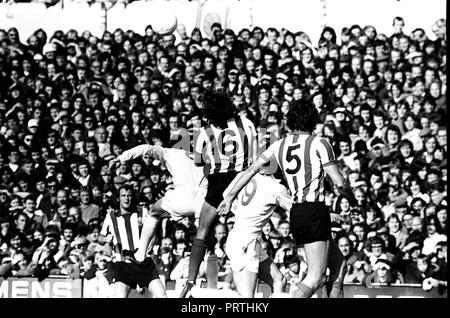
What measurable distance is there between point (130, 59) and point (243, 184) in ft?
19.0

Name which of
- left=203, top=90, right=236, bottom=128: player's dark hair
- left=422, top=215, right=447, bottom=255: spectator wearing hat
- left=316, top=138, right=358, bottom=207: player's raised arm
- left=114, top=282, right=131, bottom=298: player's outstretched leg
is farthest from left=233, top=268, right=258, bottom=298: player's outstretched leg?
left=422, top=215, right=447, bottom=255: spectator wearing hat

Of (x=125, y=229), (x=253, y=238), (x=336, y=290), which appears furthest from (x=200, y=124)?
(x=336, y=290)

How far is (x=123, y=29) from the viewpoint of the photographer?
1569 centimetres

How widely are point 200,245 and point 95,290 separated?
1566 mm

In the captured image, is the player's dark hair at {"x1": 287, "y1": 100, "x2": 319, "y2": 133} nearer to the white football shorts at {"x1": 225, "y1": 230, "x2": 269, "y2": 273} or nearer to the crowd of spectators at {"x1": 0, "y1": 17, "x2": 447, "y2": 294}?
the white football shorts at {"x1": 225, "y1": 230, "x2": 269, "y2": 273}

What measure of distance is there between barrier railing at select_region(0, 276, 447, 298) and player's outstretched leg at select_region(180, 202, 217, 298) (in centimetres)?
36

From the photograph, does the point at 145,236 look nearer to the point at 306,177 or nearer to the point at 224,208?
the point at 224,208

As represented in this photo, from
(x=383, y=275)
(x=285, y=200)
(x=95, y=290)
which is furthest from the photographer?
(x=95, y=290)

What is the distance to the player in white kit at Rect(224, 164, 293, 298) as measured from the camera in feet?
35.2

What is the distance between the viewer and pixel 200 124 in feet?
45.9
